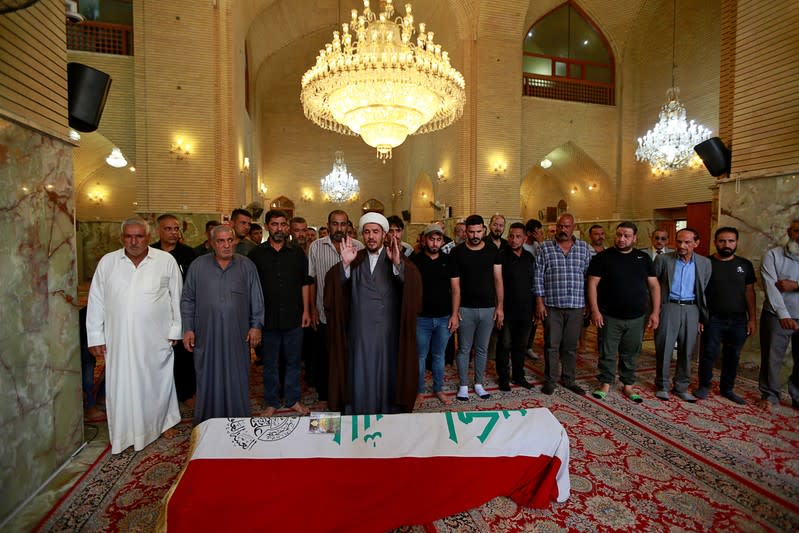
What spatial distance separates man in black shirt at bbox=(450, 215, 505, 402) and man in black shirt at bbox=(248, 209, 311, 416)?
1.37 meters

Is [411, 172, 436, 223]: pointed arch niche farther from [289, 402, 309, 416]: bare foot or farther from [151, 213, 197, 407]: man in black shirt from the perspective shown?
[289, 402, 309, 416]: bare foot

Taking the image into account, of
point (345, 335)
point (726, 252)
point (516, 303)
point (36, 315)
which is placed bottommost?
point (345, 335)

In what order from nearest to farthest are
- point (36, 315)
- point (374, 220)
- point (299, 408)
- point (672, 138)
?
1. point (36, 315)
2. point (374, 220)
3. point (299, 408)
4. point (672, 138)

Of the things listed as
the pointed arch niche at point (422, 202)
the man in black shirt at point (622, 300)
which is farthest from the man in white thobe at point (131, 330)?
the pointed arch niche at point (422, 202)

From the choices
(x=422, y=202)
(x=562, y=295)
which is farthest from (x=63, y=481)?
(x=422, y=202)

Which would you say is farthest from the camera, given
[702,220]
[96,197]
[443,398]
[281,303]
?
[96,197]

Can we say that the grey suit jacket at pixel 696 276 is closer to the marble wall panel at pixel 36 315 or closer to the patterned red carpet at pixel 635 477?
the patterned red carpet at pixel 635 477

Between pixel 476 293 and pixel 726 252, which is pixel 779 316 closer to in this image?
pixel 726 252

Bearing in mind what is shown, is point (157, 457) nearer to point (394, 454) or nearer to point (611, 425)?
point (394, 454)

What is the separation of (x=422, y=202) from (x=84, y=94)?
13.4m

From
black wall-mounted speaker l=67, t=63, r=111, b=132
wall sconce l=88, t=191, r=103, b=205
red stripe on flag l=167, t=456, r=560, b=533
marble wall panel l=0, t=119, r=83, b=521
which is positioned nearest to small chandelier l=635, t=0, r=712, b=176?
red stripe on flag l=167, t=456, r=560, b=533

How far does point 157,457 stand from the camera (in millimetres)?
2930

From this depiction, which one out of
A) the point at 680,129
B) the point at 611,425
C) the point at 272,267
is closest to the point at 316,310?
the point at 272,267

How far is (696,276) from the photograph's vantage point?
13.0ft
